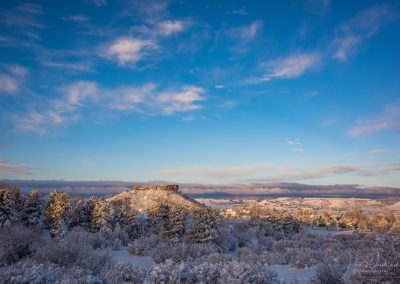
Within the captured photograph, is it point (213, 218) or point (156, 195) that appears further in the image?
point (156, 195)

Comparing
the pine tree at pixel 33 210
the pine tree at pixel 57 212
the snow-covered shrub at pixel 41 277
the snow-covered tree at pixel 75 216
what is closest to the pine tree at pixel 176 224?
the pine tree at pixel 57 212

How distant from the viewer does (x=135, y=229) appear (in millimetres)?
42375

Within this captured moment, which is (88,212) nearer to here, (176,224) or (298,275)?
(176,224)

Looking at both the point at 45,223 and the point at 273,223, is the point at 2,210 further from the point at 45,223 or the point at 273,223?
the point at 273,223

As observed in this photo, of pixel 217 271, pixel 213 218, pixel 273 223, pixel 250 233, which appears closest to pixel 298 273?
pixel 217 271

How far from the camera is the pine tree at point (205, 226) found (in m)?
38.5

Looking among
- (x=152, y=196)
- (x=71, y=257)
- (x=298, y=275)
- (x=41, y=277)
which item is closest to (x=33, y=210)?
(x=71, y=257)

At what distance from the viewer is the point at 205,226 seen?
3944 cm

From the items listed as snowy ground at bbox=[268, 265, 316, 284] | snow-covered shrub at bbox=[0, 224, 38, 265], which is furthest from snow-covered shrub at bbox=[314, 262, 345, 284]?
snow-covered shrub at bbox=[0, 224, 38, 265]

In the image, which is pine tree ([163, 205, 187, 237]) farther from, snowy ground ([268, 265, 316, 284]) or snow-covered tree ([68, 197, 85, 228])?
snowy ground ([268, 265, 316, 284])

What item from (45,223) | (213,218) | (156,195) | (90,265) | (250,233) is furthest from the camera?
(156,195)

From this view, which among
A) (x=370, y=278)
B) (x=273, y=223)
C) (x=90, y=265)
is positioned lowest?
(x=273, y=223)

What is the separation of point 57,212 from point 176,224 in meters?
14.7

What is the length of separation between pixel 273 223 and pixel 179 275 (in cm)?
5978
